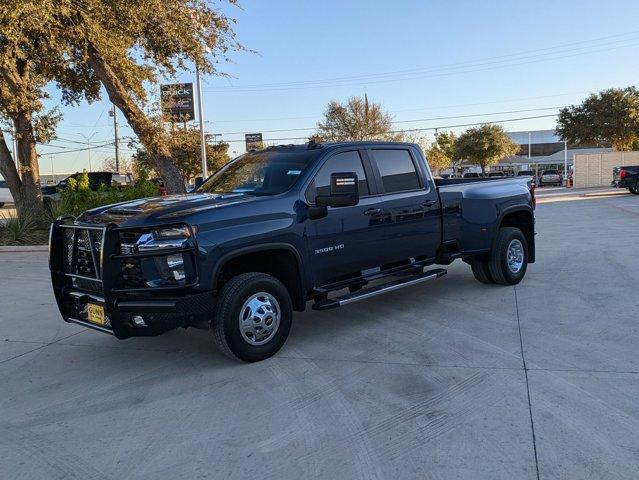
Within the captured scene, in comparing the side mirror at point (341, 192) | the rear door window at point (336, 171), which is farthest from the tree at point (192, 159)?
the side mirror at point (341, 192)

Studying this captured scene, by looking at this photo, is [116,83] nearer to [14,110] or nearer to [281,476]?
Answer: [14,110]

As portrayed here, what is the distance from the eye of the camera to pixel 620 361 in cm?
473

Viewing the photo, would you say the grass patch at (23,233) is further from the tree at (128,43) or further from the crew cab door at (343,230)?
the crew cab door at (343,230)

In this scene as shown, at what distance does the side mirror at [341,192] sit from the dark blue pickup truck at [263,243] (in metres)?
0.01

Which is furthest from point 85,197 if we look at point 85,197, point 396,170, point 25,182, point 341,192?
point 341,192

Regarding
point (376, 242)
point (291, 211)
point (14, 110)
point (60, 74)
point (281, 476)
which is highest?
point (60, 74)

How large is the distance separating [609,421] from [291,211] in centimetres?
298

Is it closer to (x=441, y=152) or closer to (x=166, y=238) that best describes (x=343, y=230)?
Result: (x=166, y=238)

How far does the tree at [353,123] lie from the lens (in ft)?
166

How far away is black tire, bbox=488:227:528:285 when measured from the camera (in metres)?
7.47

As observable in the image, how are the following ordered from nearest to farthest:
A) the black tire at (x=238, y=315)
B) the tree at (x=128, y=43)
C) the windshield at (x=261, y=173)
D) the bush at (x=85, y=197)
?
the black tire at (x=238, y=315), the windshield at (x=261, y=173), the tree at (x=128, y=43), the bush at (x=85, y=197)

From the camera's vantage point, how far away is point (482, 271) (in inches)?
306

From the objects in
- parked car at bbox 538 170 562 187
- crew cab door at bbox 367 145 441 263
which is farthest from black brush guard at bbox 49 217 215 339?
parked car at bbox 538 170 562 187

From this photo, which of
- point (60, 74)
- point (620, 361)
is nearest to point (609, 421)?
point (620, 361)
